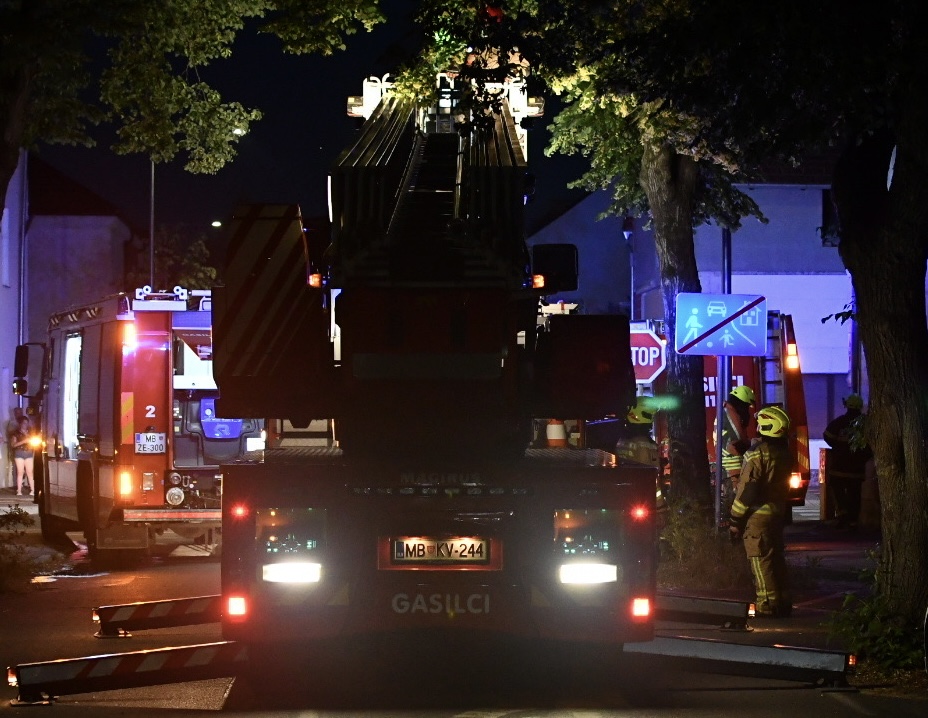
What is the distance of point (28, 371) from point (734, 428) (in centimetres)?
841

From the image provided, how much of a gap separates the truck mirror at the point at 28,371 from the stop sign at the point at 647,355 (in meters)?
7.85

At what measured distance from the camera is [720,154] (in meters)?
14.3

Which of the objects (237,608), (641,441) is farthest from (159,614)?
(641,441)

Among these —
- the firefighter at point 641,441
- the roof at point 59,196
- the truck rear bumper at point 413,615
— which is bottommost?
the truck rear bumper at point 413,615

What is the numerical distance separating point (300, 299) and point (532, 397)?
1516 mm

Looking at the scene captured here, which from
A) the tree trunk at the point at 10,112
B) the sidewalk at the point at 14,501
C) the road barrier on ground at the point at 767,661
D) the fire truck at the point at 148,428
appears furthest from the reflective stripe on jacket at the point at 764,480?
the sidewalk at the point at 14,501

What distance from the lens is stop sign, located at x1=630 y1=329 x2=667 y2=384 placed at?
2153cm

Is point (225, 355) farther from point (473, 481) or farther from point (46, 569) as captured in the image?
point (46, 569)

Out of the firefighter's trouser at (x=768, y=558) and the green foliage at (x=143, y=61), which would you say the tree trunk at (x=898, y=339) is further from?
the green foliage at (x=143, y=61)

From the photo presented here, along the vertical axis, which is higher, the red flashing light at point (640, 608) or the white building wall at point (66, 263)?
the white building wall at point (66, 263)

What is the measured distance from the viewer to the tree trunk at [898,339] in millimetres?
9992

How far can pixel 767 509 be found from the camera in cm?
1221

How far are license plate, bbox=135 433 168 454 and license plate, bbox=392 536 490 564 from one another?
25.2ft

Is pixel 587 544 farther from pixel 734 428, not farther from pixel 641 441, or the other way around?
pixel 734 428
